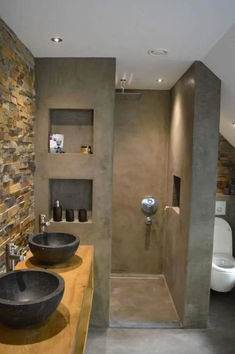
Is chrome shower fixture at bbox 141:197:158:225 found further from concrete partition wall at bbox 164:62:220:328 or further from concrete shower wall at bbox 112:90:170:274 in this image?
concrete partition wall at bbox 164:62:220:328

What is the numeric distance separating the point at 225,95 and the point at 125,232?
2.17 m

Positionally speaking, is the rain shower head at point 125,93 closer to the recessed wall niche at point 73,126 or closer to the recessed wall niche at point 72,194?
the recessed wall niche at point 73,126

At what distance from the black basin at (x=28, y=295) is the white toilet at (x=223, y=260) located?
213 cm

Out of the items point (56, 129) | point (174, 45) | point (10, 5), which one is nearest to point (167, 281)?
point (56, 129)

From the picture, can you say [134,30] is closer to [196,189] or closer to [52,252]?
[196,189]

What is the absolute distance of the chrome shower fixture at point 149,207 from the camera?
4.05 metres

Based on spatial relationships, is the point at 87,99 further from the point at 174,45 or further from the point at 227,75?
the point at 227,75

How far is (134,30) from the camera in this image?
2.07 m

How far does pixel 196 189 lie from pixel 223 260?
1244mm

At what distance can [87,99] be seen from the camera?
9.12 ft

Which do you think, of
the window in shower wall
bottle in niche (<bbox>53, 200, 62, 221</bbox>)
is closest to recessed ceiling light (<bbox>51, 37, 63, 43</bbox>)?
bottle in niche (<bbox>53, 200, 62, 221</bbox>)

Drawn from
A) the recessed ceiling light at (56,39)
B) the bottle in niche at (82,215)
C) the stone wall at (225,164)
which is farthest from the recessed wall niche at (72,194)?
the stone wall at (225,164)

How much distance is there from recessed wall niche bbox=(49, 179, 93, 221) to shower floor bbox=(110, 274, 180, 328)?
1100 mm

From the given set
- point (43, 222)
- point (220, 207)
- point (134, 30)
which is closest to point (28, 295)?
point (43, 222)
